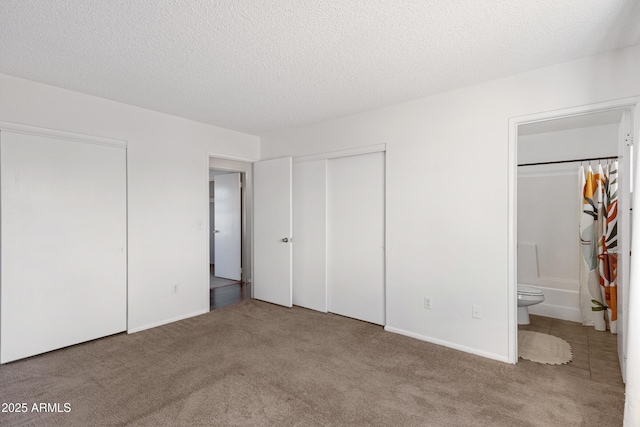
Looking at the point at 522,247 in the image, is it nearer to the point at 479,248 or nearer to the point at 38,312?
the point at 479,248

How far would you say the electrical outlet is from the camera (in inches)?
114

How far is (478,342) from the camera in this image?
2916mm

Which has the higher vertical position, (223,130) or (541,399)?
(223,130)

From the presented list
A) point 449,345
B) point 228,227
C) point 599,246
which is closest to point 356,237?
point 449,345

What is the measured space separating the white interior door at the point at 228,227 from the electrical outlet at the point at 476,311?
4.11m

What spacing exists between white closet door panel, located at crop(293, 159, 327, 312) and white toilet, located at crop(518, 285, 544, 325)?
222 cm

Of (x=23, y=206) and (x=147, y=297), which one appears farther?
(x=147, y=297)

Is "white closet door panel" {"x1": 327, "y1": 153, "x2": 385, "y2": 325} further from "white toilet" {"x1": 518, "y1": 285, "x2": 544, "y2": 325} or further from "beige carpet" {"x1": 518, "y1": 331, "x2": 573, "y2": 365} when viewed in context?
"white toilet" {"x1": 518, "y1": 285, "x2": 544, "y2": 325}

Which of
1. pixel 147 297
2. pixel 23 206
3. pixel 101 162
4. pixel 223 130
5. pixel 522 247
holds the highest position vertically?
pixel 223 130

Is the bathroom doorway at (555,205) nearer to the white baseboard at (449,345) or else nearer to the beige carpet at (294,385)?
the white baseboard at (449,345)

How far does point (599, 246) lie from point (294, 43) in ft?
12.3

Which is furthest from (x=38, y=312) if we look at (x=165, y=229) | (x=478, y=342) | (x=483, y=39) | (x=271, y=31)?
(x=483, y=39)

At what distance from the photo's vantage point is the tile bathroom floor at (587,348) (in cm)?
253

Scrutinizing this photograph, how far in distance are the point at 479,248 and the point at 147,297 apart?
350cm
